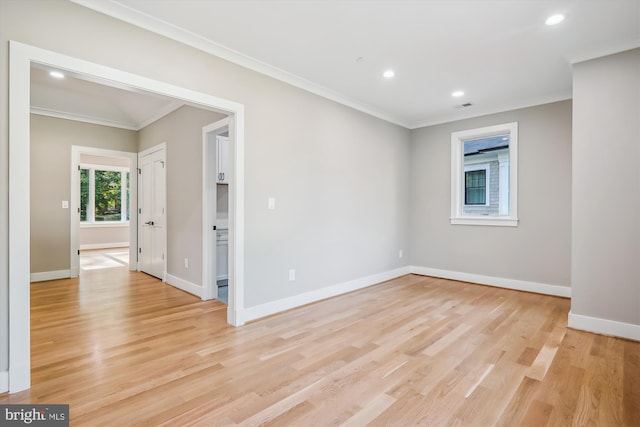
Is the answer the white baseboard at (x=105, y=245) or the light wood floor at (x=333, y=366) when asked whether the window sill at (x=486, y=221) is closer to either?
the light wood floor at (x=333, y=366)

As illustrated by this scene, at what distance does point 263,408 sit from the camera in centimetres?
188

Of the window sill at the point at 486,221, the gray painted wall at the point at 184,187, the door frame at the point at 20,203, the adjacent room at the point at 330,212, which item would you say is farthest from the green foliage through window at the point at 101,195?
the window sill at the point at 486,221

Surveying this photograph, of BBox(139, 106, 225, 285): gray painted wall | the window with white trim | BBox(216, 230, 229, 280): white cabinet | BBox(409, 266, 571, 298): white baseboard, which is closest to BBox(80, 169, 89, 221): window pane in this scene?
the window with white trim

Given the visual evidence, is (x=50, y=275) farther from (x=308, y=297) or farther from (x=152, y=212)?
(x=308, y=297)

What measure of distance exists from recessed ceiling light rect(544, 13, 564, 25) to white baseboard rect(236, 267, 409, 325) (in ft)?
11.5

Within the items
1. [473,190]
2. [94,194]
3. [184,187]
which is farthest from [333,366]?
[94,194]

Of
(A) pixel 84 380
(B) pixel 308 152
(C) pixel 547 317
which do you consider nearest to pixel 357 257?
(B) pixel 308 152

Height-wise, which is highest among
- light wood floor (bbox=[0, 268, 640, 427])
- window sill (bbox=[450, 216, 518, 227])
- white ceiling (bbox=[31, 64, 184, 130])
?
white ceiling (bbox=[31, 64, 184, 130])

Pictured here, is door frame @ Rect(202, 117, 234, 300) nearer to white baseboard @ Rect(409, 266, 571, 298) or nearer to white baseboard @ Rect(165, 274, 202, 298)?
white baseboard @ Rect(165, 274, 202, 298)

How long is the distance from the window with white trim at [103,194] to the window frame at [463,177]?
371 inches

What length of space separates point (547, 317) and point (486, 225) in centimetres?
175

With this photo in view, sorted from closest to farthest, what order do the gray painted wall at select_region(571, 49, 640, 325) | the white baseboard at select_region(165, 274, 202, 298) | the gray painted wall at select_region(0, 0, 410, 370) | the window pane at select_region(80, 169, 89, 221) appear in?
1. the gray painted wall at select_region(0, 0, 410, 370)
2. the gray painted wall at select_region(571, 49, 640, 325)
3. the white baseboard at select_region(165, 274, 202, 298)
4. the window pane at select_region(80, 169, 89, 221)

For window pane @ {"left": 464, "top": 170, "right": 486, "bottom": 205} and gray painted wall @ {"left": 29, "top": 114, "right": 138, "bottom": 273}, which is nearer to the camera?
gray painted wall @ {"left": 29, "top": 114, "right": 138, "bottom": 273}

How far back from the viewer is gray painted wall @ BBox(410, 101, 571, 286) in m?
4.29
